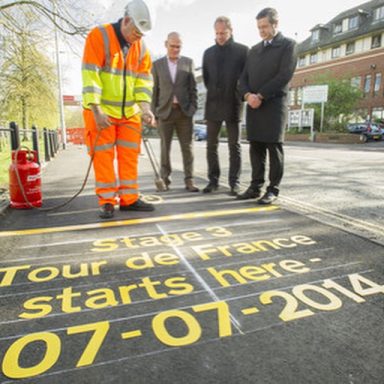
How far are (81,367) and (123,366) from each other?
0.54ft

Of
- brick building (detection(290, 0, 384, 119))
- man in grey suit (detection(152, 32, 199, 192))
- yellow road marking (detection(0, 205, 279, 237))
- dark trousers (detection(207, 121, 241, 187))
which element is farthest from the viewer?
brick building (detection(290, 0, 384, 119))

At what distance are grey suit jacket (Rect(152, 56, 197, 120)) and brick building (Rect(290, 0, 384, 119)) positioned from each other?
3043cm

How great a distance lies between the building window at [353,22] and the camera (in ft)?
123

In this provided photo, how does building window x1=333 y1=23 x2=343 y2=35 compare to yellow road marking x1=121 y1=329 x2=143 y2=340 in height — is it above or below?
above

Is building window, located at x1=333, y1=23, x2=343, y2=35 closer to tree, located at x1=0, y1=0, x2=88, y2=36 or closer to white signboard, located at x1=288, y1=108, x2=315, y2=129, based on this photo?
white signboard, located at x1=288, y1=108, x2=315, y2=129

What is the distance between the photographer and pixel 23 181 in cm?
400

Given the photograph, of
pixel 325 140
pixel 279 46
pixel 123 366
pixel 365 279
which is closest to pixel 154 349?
pixel 123 366

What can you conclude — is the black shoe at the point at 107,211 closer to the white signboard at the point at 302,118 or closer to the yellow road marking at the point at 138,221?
the yellow road marking at the point at 138,221

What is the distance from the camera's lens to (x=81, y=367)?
1420mm

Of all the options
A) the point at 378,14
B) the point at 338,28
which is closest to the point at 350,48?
the point at 338,28

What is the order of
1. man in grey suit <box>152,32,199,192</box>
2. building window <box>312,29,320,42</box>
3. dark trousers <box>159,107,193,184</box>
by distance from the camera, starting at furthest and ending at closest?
building window <box>312,29,320,42</box>, dark trousers <box>159,107,193,184</box>, man in grey suit <box>152,32,199,192</box>

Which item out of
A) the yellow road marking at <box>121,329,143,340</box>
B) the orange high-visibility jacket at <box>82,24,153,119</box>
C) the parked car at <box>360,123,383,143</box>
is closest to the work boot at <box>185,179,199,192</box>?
the orange high-visibility jacket at <box>82,24,153,119</box>

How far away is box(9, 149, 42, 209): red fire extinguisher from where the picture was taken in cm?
398

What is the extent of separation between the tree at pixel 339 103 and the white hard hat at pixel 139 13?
27456mm
